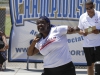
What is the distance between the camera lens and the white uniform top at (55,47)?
17.5ft

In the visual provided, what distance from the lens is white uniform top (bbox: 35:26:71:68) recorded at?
535 cm

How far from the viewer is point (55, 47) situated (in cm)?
535

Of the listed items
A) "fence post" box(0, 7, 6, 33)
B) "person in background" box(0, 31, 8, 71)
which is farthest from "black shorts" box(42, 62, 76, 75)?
"fence post" box(0, 7, 6, 33)

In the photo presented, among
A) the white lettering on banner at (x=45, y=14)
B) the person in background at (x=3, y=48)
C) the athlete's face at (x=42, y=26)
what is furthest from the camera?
the white lettering on banner at (x=45, y=14)

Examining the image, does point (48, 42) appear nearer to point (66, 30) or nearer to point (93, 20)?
point (66, 30)

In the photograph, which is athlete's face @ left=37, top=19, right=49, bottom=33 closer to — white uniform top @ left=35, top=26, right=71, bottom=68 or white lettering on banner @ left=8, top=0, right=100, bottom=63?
white uniform top @ left=35, top=26, right=71, bottom=68

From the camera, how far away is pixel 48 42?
534 cm

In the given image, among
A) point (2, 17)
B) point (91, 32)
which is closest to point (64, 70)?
point (91, 32)

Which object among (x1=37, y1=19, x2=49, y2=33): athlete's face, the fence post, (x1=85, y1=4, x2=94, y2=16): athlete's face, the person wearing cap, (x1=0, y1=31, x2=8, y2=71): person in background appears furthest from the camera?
the fence post

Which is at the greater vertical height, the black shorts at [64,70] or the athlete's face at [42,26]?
the athlete's face at [42,26]

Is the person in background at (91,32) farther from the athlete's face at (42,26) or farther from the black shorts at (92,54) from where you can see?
the athlete's face at (42,26)

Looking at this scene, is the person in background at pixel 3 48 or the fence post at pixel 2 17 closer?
the person in background at pixel 3 48

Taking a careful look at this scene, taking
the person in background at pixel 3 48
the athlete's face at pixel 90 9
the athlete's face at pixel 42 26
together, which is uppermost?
the athlete's face at pixel 90 9

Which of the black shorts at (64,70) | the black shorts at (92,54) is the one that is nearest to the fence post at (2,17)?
the black shorts at (92,54)
